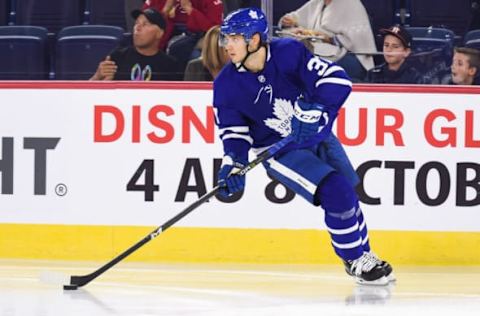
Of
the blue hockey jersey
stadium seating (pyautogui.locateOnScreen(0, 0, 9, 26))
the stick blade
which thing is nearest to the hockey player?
→ the blue hockey jersey

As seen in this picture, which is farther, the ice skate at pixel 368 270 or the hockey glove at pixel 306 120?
the ice skate at pixel 368 270

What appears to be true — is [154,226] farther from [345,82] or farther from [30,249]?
[345,82]

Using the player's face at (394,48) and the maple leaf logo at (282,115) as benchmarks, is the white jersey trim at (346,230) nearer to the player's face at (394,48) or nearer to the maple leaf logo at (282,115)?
the maple leaf logo at (282,115)

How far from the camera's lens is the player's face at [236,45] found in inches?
213

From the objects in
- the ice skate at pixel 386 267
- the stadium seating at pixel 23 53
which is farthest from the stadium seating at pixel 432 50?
the stadium seating at pixel 23 53

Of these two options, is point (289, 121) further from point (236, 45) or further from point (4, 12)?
point (4, 12)

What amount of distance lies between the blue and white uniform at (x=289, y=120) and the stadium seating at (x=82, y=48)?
1.19m

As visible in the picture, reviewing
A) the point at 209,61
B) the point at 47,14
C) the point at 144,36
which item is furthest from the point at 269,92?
the point at 47,14

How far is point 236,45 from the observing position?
5418mm

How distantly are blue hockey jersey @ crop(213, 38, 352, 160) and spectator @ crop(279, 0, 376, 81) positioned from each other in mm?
902

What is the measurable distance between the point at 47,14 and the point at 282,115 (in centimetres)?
165

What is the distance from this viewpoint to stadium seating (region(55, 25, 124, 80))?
663 cm

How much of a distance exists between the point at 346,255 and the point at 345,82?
2.47ft

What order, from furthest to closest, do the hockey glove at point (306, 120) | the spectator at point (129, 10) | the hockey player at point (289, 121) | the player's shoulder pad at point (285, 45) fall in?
the spectator at point (129, 10)
the player's shoulder pad at point (285, 45)
the hockey player at point (289, 121)
the hockey glove at point (306, 120)
